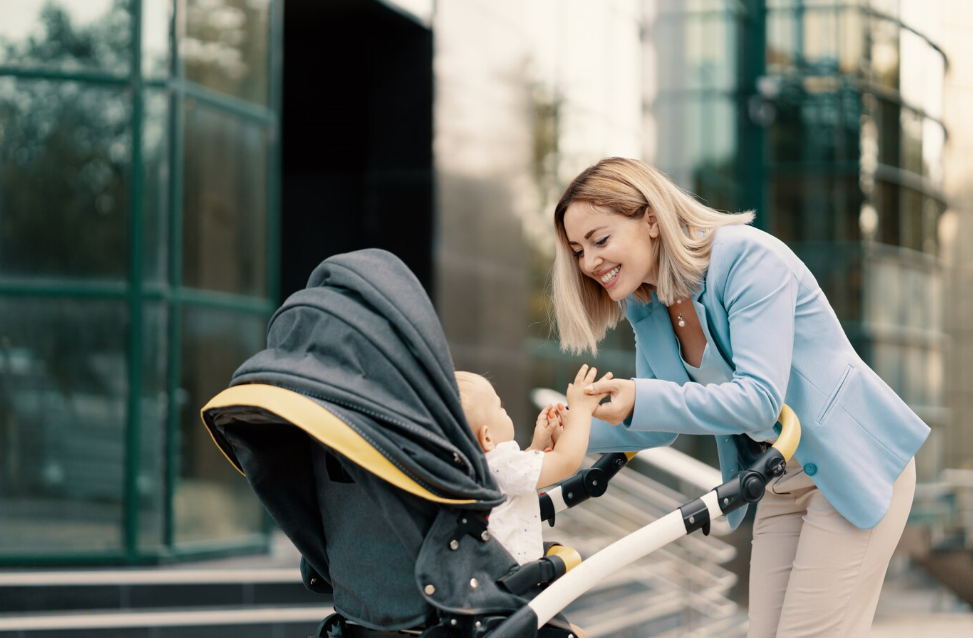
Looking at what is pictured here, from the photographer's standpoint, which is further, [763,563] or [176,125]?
[176,125]

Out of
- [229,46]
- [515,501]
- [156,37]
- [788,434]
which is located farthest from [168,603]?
[788,434]

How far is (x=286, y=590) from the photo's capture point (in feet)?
24.5

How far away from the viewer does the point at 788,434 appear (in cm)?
288

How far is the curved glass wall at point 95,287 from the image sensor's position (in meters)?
8.29

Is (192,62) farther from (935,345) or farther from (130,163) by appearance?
(935,345)

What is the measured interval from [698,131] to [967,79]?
30.7 feet

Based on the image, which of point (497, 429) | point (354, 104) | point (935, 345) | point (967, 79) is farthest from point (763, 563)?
point (967, 79)

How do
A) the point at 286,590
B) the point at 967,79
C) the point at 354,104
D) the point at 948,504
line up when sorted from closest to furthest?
the point at 286,590 < the point at 354,104 < the point at 948,504 < the point at 967,79

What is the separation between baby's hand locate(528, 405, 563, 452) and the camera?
308cm

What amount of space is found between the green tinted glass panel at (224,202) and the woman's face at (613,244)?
6.24 m

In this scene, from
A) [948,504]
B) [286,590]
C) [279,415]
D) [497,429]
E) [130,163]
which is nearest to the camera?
[279,415]

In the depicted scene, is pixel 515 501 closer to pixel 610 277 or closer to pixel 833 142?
pixel 610 277

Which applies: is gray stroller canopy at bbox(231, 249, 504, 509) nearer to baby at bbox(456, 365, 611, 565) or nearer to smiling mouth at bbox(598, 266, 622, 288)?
baby at bbox(456, 365, 611, 565)

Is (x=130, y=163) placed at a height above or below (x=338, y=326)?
above
